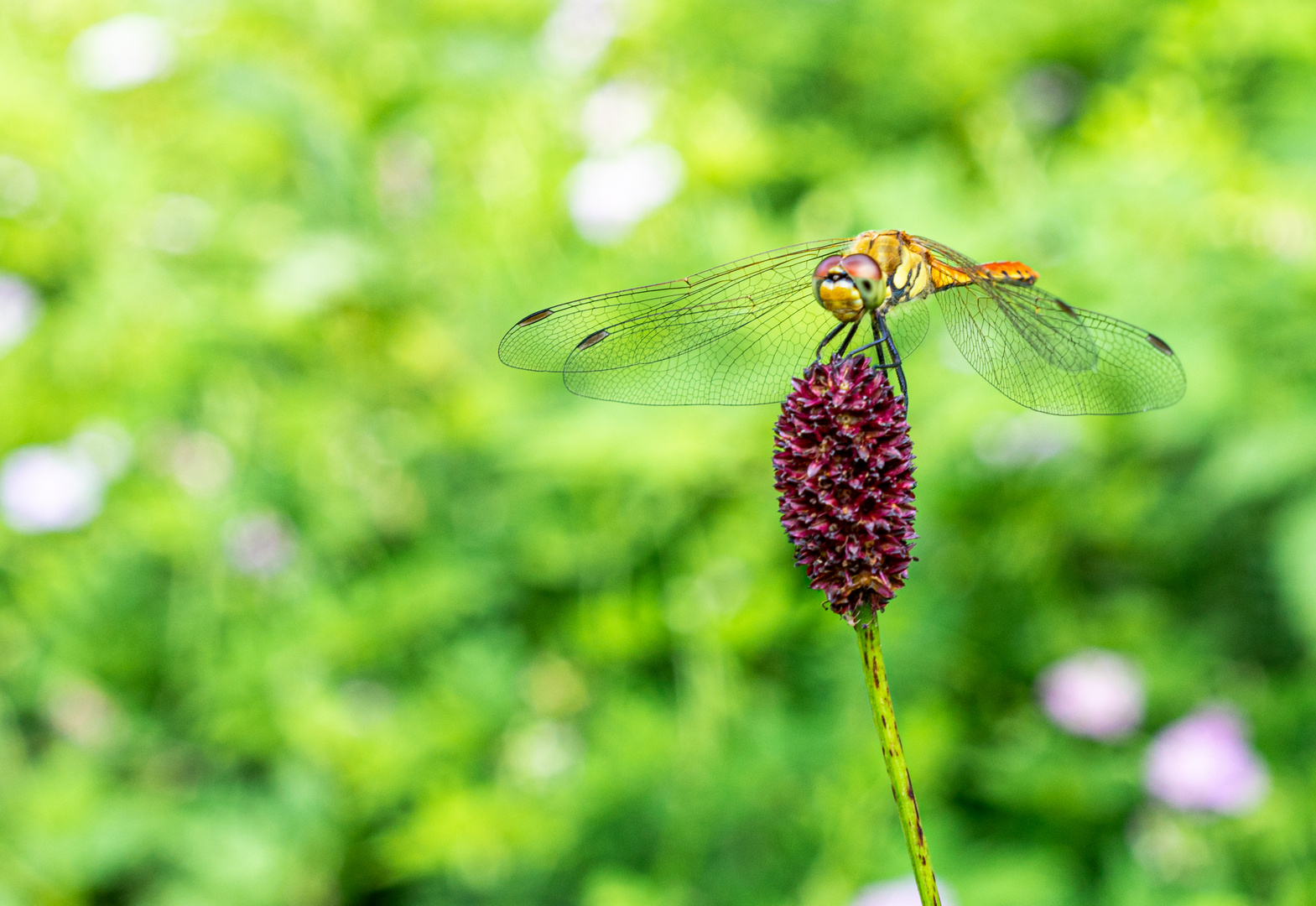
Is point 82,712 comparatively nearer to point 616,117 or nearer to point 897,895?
point 897,895

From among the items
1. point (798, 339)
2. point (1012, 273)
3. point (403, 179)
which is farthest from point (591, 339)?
point (403, 179)

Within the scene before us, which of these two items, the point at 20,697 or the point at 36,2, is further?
the point at 36,2

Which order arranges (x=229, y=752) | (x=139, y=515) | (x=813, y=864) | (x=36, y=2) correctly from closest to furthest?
(x=813, y=864) → (x=229, y=752) → (x=139, y=515) → (x=36, y=2)

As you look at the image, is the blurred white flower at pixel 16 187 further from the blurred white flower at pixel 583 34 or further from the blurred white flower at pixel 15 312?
the blurred white flower at pixel 583 34

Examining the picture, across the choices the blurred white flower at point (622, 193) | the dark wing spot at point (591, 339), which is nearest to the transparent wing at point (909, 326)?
the dark wing spot at point (591, 339)

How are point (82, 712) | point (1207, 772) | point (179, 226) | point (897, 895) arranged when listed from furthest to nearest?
1. point (179, 226)
2. point (82, 712)
3. point (1207, 772)
4. point (897, 895)

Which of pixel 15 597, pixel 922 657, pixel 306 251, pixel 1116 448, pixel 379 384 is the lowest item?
pixel 922 657

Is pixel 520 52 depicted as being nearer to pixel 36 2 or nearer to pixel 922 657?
pixel 922 657

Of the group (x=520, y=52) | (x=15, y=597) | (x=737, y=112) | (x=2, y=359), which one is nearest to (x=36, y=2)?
(x=2, y=359)
